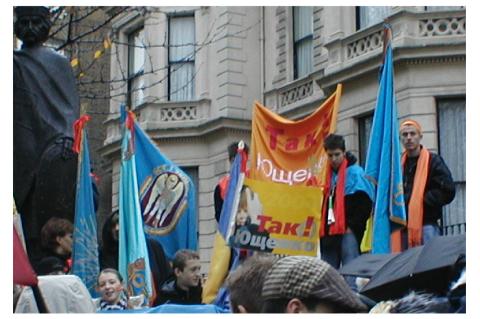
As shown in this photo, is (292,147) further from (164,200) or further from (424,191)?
(424,191)

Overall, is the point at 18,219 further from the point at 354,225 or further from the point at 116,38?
the point at 116,38

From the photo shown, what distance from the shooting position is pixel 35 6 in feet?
25.5

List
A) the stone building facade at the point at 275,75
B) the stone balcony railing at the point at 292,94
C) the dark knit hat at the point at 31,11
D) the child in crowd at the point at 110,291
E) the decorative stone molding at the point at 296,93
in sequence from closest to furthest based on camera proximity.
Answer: the child in crowd at the point at 110,291 → the dark knit hat at the point at 31,11 → the stone building facade at the point at 275,75 → the stone balcony railing at the point at 292,94 → the decorative stone molding at the point at 296,93

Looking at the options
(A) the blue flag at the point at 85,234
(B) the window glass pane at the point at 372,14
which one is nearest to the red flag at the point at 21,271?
(A) the blue flag at the point at 85,234

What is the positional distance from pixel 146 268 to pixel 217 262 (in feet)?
2.04

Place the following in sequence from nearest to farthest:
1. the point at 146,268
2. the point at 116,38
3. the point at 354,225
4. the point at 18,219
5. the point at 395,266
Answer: the point at 395,266 → the point at 18,219 → the point at 146,268 → the point at 354,225 → the point at 116,38

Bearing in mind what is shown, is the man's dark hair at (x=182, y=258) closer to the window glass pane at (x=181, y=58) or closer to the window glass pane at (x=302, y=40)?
the window glass pane at (x=302, y=40)

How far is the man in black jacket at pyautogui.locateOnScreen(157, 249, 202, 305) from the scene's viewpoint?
861 cm

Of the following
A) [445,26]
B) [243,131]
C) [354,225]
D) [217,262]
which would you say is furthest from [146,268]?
[243,131]

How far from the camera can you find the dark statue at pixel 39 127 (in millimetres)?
7555

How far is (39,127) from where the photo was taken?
7625mm

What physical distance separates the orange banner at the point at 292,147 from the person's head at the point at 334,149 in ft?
0.73

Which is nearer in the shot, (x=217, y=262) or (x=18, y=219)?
(x=18, y=219)

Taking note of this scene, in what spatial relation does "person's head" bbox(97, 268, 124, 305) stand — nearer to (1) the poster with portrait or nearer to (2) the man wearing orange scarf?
(1) the poster with portrait
